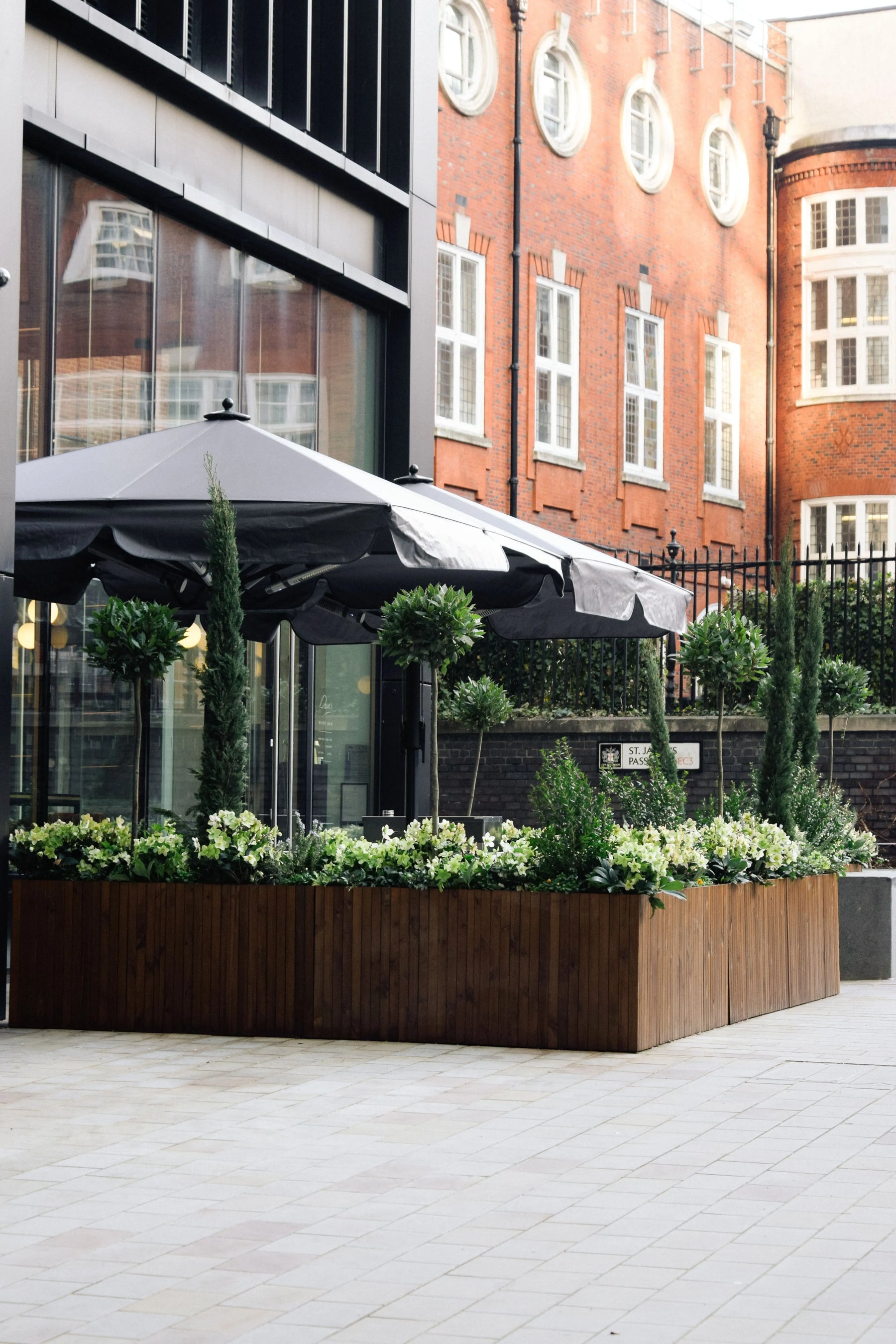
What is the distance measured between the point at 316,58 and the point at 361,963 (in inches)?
331

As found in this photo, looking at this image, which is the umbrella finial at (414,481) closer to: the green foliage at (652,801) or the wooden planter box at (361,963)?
the green foliage at (652,801)

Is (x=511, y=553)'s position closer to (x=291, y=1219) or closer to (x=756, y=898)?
(x=756, y=898)

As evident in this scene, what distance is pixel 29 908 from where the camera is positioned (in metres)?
8.95

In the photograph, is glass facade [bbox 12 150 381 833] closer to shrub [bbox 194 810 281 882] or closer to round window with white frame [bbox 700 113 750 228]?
shrub [bbox 194 810 281 882]

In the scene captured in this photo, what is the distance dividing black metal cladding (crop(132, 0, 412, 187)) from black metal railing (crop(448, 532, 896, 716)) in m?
5.35

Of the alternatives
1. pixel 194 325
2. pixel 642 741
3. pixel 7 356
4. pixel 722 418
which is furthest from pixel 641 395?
pixel 7 356

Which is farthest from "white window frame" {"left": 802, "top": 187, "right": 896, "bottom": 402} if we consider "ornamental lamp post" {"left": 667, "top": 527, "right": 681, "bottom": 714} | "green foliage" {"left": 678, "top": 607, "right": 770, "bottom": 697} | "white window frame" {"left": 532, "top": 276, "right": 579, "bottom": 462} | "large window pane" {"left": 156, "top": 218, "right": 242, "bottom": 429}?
"green foliage" {"left": 678, "top": 607, "right": 770, "bottom": 697}

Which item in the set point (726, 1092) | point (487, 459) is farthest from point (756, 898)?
point (487, 459)

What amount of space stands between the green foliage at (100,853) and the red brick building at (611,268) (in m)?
13.6

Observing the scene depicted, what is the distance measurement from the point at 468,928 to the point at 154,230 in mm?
5925

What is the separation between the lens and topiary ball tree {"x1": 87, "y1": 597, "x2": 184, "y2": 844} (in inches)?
355

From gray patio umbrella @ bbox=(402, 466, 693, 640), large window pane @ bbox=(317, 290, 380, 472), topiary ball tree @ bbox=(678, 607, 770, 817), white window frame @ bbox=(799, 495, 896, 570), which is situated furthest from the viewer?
white window frame @ bbox=(799, 495, 896, 570)

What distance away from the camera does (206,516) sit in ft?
29.2

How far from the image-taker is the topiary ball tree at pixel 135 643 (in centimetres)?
902
